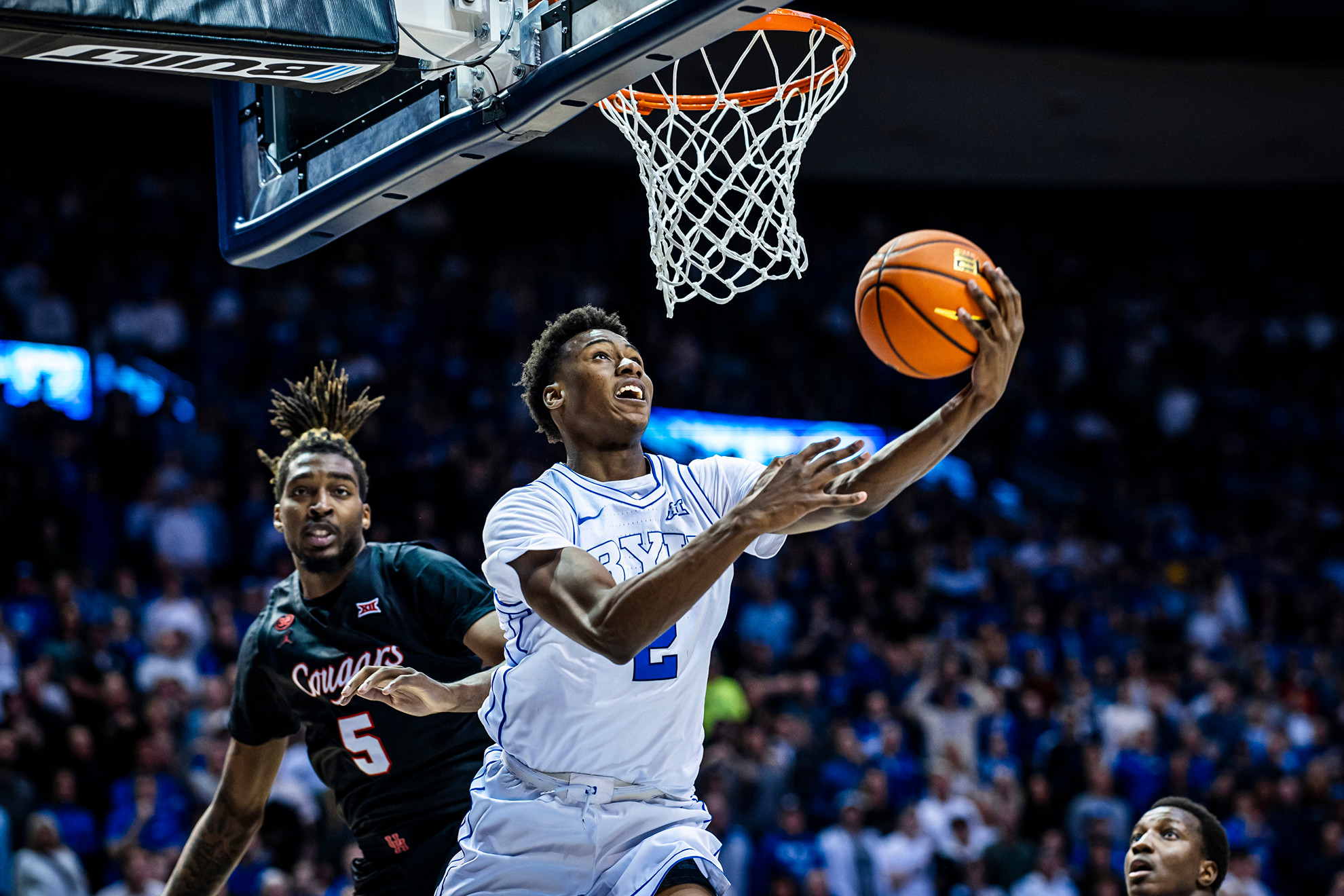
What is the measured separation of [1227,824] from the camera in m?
10.2

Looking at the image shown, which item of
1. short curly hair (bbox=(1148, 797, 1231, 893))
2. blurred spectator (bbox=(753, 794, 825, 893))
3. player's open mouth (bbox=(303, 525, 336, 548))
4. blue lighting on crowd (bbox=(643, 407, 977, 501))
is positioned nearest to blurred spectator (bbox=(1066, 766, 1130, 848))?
blurred spectator (bbox=(753, 794, 825, 893))

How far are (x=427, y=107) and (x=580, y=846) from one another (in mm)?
1917

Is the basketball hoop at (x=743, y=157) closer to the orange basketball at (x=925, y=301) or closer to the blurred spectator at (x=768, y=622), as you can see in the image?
the orange basketball at (x=925, y=301)

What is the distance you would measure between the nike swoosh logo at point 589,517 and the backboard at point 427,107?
920 mm

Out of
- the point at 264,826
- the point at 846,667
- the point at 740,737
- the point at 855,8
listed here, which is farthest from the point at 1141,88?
the point at 264,826

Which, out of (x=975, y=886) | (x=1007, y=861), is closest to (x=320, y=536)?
(x=975, y=886)

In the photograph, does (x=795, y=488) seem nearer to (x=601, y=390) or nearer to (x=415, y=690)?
(x=601, y=390)

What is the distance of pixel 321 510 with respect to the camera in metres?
4.48

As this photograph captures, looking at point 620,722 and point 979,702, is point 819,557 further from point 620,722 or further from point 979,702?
point 620,722

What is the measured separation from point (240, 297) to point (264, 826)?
18.5ft

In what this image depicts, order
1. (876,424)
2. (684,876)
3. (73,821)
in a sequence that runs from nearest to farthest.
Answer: (684,876) < (73,821) < (876,424)

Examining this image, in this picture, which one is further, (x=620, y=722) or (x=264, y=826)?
(x=264, y=826)

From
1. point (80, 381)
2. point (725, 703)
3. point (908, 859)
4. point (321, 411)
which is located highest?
point (321, 411)

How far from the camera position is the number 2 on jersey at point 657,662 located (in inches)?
132
